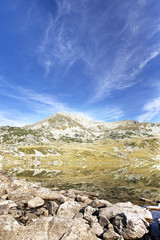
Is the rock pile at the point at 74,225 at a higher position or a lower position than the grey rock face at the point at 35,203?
higher

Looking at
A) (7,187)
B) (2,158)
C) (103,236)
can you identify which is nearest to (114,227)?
(103,236)

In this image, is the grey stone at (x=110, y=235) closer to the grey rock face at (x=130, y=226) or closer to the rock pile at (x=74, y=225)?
the rock pile at (x=74, y=225)

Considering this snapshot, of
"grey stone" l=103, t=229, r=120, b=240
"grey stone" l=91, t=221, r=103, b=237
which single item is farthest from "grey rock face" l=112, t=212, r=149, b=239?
"grey stone" l=91, t=221, r=103, b=237

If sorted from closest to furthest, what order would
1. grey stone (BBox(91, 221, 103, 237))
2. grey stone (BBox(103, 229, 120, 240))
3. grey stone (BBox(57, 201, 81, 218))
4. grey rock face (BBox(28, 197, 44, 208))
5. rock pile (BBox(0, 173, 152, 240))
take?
rock pile (BBox(0, 173, 152, 240)) → grey stone (BBox(103, 229, 120, 240)) → grey stone (BBox(91, 221, 103, 237)) → grey stone (BBox(57, 201, 81, 218)) → grey rock face (BBox(28, 197, 44, 208))

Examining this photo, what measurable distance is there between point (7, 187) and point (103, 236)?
21.6 m

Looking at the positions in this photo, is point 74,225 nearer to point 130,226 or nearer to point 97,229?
point 97,229

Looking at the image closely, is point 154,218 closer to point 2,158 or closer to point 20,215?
point 20,215

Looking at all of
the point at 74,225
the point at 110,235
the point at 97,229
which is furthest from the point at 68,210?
the point at 110,235

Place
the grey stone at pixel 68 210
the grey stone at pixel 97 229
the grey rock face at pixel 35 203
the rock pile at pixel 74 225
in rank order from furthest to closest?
the grey rock face at pixel 35 203 → the grey stone at pixel 68 210 → the grey stone at pixel 97 229 → the rock pile at pixel 74 225

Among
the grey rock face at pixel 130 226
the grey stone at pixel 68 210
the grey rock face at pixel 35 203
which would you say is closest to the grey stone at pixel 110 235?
the grey rock face at pixel 130 226

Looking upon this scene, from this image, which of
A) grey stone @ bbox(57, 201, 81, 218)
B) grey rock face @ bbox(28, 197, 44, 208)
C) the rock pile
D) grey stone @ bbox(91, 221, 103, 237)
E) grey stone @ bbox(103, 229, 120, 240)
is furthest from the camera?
grey rock face @ bbox(28, 197, 44, 208)

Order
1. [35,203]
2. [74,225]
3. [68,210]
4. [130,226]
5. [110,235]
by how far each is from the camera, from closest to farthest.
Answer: [110,235] < [74,225] < [130,226] < [68,210] < [35,203]

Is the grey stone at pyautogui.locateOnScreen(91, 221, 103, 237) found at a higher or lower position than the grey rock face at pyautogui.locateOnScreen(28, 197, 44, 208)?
higher

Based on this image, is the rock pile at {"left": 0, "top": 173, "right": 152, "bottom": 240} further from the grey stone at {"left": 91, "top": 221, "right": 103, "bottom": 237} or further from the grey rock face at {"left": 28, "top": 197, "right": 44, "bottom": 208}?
the grey rock face at {"left": 28, "top": 197, "right": 44, "bottom": 208}
